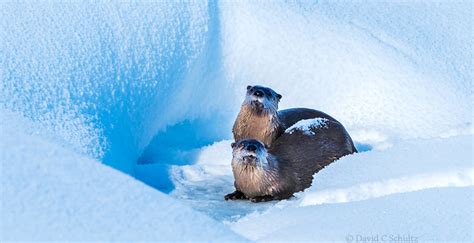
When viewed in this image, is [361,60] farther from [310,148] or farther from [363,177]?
[363,177]

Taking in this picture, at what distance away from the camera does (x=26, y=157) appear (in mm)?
2357

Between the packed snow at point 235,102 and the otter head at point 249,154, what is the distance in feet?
0.73

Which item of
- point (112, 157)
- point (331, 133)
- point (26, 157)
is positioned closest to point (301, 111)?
point (331, 133)

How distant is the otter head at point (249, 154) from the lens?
439 cm

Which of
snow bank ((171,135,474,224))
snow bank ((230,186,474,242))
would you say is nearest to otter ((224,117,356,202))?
snow bank ((171,135,474,224))

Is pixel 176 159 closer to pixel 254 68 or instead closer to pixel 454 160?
pixel 254 68

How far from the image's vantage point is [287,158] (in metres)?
4.57

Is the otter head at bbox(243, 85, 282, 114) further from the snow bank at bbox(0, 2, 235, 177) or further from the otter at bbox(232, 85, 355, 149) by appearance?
the snow bank at bbox(0, 2, 235, 177)

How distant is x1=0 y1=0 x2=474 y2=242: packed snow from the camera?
9.10ft

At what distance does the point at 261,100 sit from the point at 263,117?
106mm

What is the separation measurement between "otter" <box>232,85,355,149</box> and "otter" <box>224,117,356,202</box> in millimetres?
64

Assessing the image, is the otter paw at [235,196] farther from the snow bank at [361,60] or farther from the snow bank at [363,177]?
the snow bank at [361,60]

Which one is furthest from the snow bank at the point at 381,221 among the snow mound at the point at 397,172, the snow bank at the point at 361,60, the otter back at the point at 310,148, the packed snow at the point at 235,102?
the snow bank at the point at 361,60

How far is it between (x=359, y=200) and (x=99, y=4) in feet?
8.55
